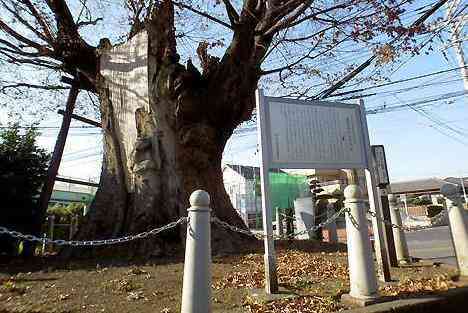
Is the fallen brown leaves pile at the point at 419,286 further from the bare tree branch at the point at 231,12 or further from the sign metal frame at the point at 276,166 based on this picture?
the bare tree branch at the point at 231,12

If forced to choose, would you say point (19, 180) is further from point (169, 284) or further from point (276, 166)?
point (276, 166)

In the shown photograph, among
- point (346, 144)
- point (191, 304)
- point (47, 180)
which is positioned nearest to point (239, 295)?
point (191, 304)

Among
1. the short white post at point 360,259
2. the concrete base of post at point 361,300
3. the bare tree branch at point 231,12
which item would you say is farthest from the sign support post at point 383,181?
the bare tree branch at point 231,12

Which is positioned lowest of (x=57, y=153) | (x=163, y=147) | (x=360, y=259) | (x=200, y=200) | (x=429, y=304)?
(x=429, y=304)

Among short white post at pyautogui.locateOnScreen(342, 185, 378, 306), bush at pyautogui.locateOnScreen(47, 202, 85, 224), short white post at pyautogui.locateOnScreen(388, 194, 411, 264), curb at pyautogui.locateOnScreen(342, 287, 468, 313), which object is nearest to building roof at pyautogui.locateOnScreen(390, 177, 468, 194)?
bush at pyautogui.locateOnScreen(47, 202, 85, 224)

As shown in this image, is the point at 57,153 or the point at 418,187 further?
the point at 418,187

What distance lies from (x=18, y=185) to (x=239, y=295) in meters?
7.00

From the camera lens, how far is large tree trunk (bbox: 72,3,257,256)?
6.89m

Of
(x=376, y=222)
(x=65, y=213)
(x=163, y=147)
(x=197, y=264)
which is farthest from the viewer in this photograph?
(x=65, y=213)

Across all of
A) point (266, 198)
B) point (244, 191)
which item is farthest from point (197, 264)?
point (244, 191)

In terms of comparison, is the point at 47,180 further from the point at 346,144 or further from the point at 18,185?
the point at 346,144

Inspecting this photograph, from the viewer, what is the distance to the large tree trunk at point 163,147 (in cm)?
689

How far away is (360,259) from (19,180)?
8.27 meters

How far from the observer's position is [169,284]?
4.50 m
